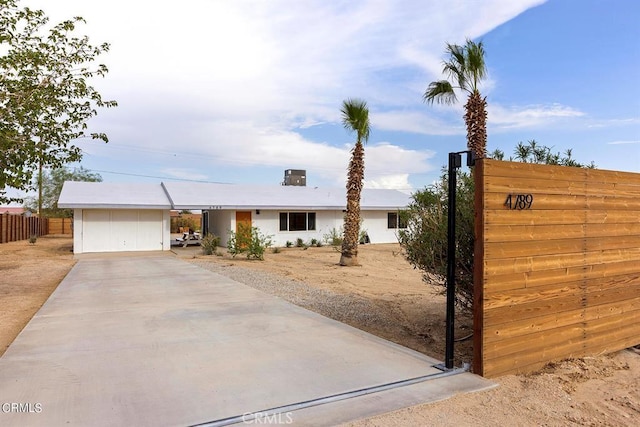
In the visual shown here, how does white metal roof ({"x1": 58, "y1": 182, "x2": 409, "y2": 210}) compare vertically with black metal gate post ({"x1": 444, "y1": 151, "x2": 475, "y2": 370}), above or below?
above

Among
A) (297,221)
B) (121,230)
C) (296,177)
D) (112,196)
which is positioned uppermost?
(296,177)

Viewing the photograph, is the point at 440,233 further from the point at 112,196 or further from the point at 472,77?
the point at 112,196

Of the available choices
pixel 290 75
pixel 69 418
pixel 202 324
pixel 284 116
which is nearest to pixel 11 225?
pixel 284 116

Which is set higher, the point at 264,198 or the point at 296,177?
the point at 296,177

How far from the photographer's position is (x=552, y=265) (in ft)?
15.5

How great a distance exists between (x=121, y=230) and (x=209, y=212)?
655 cm

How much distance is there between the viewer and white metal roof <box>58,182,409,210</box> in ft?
69.6

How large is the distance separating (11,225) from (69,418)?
32195 mm

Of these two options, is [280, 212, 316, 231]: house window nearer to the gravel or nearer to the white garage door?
the white garage door

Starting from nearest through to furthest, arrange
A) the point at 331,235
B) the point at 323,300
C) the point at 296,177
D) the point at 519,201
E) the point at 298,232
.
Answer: the point at 519,201 → the point at 323,300 → the point at 298,232 → the point at 331,235 → the point at 296,177

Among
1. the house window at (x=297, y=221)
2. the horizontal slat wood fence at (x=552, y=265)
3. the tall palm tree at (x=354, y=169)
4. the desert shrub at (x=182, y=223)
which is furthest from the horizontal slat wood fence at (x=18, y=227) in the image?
the horizontal slat wood fence at (x=552, y=265)

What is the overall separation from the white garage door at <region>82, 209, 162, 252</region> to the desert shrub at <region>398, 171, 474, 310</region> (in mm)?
18603

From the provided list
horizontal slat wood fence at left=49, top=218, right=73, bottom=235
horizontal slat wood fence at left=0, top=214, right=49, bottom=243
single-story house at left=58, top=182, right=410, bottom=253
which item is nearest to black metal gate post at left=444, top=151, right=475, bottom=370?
single-story house at left=58, top=182, right=410, bottom=253

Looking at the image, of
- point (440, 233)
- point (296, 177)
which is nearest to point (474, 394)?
point (440, 233)
